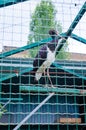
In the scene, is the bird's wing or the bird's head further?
the bird's wing

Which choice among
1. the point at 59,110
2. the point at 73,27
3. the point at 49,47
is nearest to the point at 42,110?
the point at 59,110

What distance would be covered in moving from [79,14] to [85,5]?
0.10m

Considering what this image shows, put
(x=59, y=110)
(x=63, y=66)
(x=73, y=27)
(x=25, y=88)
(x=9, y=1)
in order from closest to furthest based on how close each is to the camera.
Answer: (x=9, y=1)
(x=73, y=27)
(x=25, y=88)
(x=63, y=66)
(x=59, y=110)

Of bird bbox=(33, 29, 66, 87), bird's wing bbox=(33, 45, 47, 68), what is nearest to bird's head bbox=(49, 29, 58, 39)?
bird bbox=(33, 29, 66, 87)

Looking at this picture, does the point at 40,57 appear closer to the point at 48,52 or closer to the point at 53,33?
the point at 48,52

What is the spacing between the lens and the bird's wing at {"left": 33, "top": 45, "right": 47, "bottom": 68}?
2600mm

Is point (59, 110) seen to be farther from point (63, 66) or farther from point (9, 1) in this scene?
point (9, 1)

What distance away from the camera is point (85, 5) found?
8.04 ft

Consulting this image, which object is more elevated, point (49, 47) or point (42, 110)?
point (49, 47)

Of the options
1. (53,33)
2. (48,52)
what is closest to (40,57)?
(48,52)

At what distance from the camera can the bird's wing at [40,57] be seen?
8.53 feet

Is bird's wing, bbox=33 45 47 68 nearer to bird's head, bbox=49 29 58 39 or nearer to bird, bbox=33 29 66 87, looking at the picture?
bird, bbox=33 29 66 87

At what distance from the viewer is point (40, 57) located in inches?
106

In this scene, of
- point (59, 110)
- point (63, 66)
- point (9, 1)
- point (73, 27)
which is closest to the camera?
point (9, 1)
